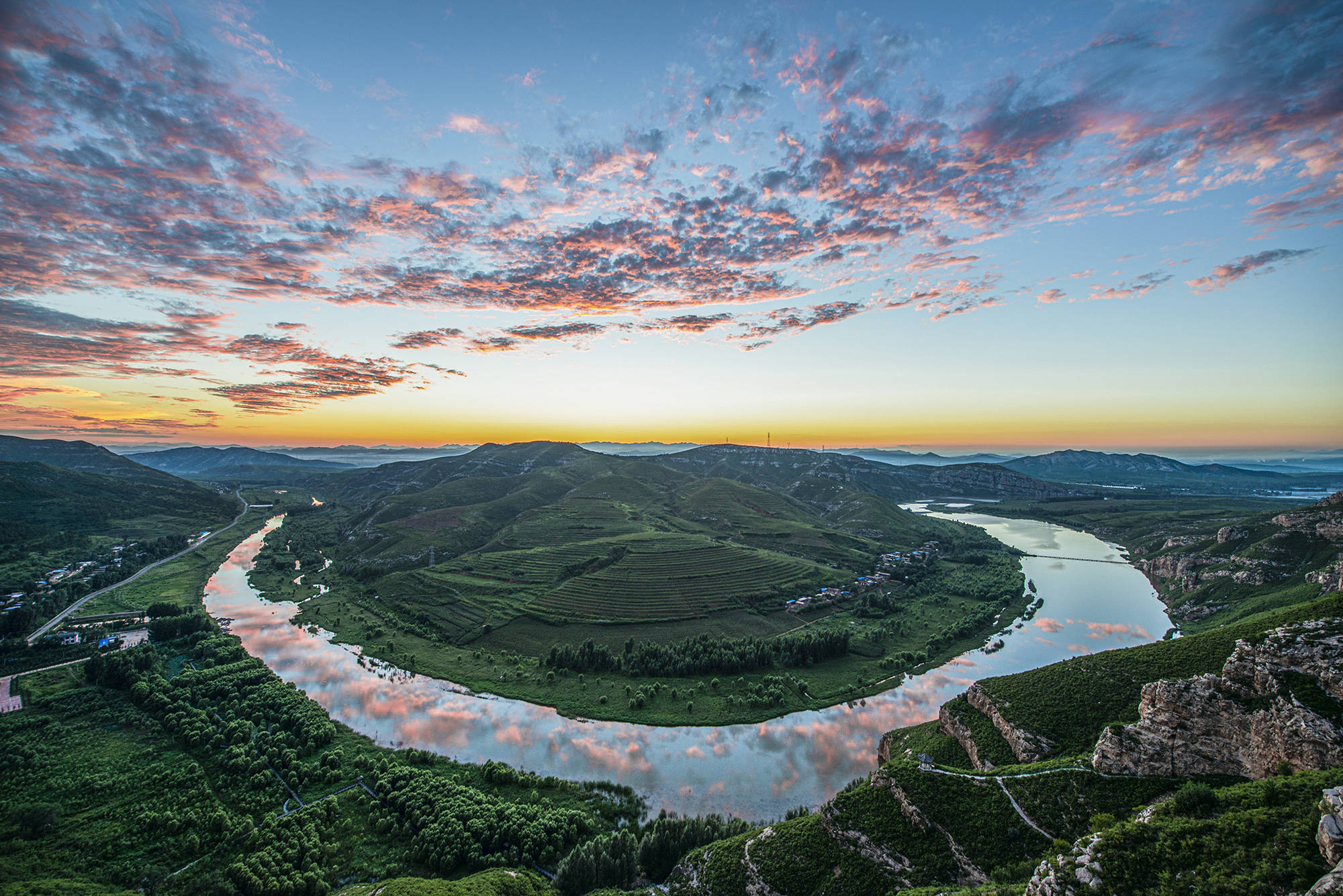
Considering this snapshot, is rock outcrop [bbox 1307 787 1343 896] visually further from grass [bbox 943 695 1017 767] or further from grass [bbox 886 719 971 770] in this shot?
grass [bbox 943 695 1017 767]

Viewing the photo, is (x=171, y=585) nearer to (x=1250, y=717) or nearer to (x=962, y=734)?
(x=962, y=734)

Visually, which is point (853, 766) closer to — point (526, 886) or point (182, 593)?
point (526, 886)

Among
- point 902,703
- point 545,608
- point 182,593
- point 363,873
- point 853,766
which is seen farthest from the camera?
point 182,593

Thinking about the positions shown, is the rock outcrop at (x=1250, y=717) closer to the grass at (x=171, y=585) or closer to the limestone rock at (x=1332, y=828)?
the limestone rock at (x=1332, y=828)

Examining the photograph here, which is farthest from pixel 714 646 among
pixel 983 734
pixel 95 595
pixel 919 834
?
pixel 95 595

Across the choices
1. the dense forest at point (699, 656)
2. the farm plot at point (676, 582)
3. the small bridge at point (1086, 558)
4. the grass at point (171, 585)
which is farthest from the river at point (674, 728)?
the small bridge at point (1086, 558)

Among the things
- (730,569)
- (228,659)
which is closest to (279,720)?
(228,659)
